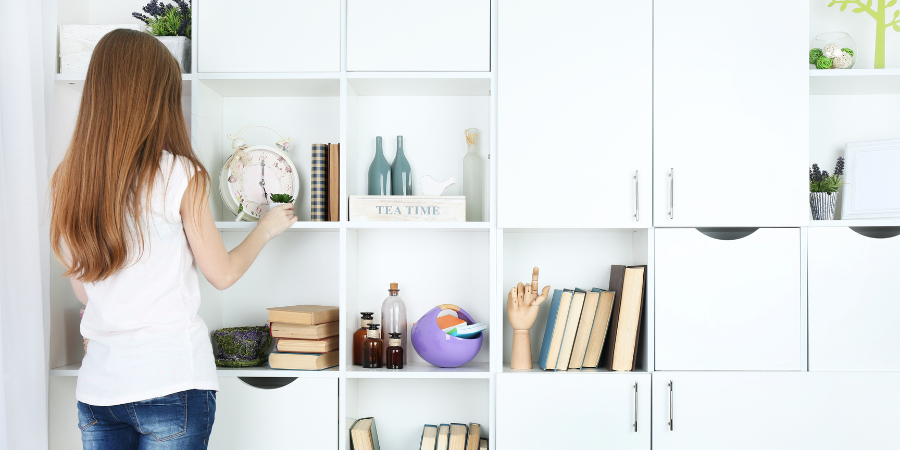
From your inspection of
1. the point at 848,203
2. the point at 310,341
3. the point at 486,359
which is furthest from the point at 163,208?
the point at 848,203

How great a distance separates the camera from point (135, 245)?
3.94 feet

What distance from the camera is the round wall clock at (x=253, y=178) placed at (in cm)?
190

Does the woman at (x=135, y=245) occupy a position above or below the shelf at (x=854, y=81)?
below

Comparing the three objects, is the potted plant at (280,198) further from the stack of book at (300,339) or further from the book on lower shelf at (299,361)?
the book on lower shelf at (299,361)

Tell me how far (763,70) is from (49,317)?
233cm

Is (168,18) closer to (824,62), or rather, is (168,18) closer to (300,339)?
(300,339)

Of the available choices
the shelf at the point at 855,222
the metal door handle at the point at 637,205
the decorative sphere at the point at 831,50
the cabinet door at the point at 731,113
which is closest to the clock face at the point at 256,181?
the metal door handle at the point at 637,205

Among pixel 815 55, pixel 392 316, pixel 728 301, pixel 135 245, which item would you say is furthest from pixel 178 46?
pixel 815 55

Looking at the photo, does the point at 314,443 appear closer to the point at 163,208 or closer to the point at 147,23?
the point at 163,208

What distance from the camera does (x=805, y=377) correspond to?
5.64 feet

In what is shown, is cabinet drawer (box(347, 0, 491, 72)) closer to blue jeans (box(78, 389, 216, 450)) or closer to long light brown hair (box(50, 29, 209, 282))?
long light brown hair (box(50, 29, 209, 282))

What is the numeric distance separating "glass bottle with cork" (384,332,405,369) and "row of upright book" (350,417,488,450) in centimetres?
24

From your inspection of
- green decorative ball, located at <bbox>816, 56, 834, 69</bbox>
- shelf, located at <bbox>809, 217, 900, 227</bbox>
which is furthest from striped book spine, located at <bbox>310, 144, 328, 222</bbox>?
green decorative ball, located at <bbox>816, 56, 834, 69</bbox>

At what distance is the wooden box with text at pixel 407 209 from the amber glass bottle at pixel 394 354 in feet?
1.31
